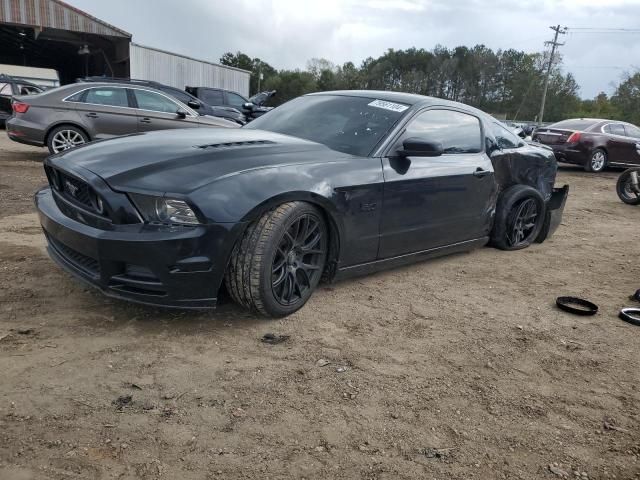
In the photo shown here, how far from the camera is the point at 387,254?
386 cm

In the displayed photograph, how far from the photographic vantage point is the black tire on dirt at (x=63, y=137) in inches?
337

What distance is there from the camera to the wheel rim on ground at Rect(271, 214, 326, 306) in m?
3.17

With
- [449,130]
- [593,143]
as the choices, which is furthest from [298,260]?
[593,143]

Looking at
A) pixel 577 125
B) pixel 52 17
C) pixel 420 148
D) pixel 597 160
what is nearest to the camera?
pixel 420 148

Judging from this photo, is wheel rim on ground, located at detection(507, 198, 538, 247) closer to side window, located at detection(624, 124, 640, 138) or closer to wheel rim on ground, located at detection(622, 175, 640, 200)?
wheel rim on ground, located at detection(622, 175, 640, 200)

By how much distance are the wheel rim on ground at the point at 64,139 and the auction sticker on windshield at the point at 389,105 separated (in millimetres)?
6354

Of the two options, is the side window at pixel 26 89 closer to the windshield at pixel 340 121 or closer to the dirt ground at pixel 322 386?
the dirt ground at pixel 322 386

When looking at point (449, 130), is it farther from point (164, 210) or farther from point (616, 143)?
point (616, 143)

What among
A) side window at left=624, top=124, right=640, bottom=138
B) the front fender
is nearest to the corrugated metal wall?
side window at left=624, top=124, right=640, bottom=138

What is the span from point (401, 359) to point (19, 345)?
205 centimetres

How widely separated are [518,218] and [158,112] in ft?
21.8

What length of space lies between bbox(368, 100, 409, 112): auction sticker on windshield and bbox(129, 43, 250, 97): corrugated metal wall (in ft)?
75.8

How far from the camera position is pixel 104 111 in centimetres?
882

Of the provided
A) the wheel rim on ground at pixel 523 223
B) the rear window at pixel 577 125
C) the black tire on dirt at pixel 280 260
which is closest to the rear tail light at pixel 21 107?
the black tire on dirt at pixel 280 260
